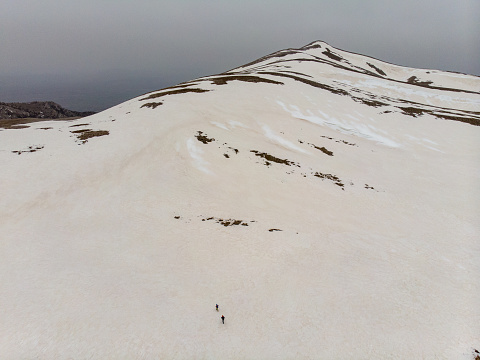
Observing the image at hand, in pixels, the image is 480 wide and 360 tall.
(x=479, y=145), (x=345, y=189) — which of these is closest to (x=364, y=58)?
(x=479, y=145)

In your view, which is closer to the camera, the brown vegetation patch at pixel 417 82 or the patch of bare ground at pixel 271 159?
the patch of bare ground at pixel 271 159

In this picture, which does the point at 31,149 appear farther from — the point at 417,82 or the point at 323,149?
the point at 417,82

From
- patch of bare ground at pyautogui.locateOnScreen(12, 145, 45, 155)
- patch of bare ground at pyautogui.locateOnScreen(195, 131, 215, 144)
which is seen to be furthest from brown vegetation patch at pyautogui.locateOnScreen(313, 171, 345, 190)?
patch of bare ground at pyautogui.locateOnScreen(12, 145, 45, 155)

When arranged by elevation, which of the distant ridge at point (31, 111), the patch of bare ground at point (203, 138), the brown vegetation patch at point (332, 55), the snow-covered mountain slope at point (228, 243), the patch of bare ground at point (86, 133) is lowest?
the snow-covered mountain slope at point (228, 243)

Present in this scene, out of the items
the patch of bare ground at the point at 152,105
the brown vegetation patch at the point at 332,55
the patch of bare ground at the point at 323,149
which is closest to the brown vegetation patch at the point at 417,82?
the brown vegetation patch at the point at 332,55

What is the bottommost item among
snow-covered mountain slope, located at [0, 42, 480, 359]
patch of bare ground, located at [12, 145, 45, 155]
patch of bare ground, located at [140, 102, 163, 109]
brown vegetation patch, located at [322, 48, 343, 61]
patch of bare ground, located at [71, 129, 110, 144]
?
snow-covered mountain slope, located at [0, 42, 480, 359]

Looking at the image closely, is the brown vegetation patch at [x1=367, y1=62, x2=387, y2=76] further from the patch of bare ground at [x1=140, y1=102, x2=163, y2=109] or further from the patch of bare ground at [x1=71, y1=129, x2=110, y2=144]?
the patch of bare ground at [x1=71, y1=129, x2=110, y2=144]

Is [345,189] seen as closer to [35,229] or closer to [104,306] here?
[104,306]

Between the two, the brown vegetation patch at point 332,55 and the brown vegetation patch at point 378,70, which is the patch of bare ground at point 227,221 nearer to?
the brown vegetation patch at point 332,55
